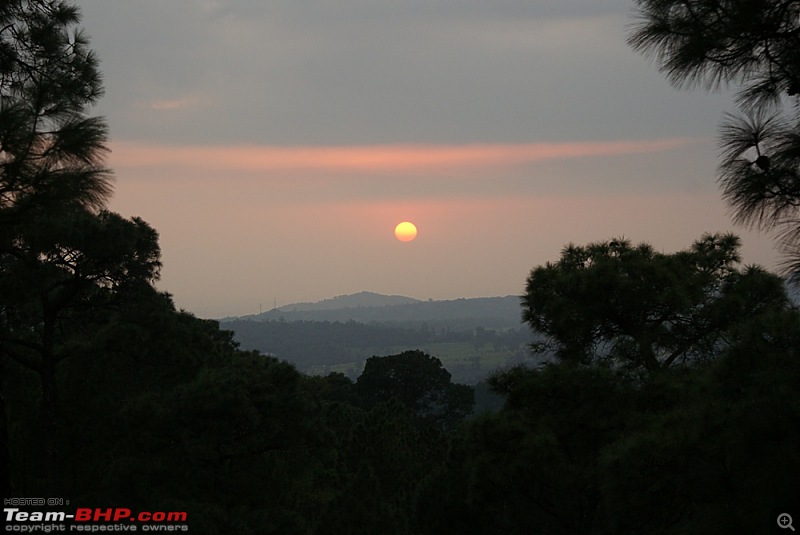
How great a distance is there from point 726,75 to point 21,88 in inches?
365

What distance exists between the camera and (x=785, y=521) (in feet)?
26.4

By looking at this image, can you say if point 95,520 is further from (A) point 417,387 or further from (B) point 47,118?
(A) point 417,387

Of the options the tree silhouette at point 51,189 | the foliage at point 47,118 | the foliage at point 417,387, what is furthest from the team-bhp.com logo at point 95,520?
the foliage at point 417,387

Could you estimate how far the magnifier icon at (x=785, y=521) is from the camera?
26.2ft

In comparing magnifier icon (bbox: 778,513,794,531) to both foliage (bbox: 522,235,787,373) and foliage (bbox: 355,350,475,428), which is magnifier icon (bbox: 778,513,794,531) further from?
foliage (bbox: 355,350,475,428)

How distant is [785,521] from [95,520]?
11.2 metres

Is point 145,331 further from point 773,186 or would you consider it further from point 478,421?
point 773,186

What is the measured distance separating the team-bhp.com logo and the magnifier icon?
9085mm

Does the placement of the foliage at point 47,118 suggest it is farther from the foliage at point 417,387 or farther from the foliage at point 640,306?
the foliage at point 417,387

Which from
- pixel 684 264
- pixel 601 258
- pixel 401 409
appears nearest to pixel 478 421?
pixel 601 258

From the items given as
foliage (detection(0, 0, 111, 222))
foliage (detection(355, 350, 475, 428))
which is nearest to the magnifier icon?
foliage (detection(0, 0, 111, 222))

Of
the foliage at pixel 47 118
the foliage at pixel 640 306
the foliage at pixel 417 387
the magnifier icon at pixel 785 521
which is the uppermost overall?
the foliage at pixel 47 118

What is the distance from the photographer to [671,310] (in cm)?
1802

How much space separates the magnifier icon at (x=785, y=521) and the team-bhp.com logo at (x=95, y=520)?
29.8ft
